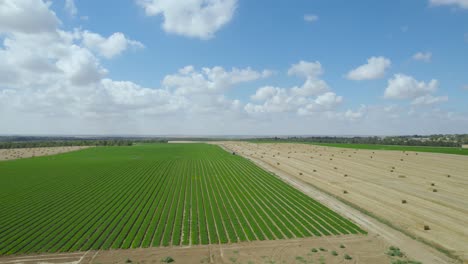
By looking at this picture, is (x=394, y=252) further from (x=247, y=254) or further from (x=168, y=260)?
(x=168, y=260)

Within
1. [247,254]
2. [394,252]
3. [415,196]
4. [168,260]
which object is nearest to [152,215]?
[168,260]

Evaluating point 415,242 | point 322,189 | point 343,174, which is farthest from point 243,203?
point 343,174

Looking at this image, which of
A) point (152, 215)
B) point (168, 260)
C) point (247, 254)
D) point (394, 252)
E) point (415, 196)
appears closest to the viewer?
point (168, 260)

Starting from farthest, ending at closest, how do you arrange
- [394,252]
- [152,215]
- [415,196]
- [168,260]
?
[415,196] < [152,215] < [394,252] < [168,260]

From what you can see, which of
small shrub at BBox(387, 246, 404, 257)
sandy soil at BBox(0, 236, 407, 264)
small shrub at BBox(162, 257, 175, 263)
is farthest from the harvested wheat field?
small shrub at BBox(162, 257, 175, 263)

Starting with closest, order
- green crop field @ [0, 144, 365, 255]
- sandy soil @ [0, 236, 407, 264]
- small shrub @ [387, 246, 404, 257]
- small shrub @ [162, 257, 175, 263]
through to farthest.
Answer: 1. small shrub @ [162, 257, 175, 263]
2. sandy soil @ [0, 236, 407, 264]
3. small shrub @ [387, 246, 404, 257]
4. green crop field @ [0, 144, 365, 255]

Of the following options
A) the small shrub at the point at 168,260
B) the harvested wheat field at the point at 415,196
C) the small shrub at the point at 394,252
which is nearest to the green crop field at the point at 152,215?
the small shrub at the point at 168,260

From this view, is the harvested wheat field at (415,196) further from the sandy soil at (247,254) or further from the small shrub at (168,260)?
the small shrub at (168,260)

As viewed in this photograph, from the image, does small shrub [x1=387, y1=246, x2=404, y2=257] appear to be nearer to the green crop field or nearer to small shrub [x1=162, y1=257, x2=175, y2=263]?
the green crop field

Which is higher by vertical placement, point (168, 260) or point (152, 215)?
point (152, 215)
